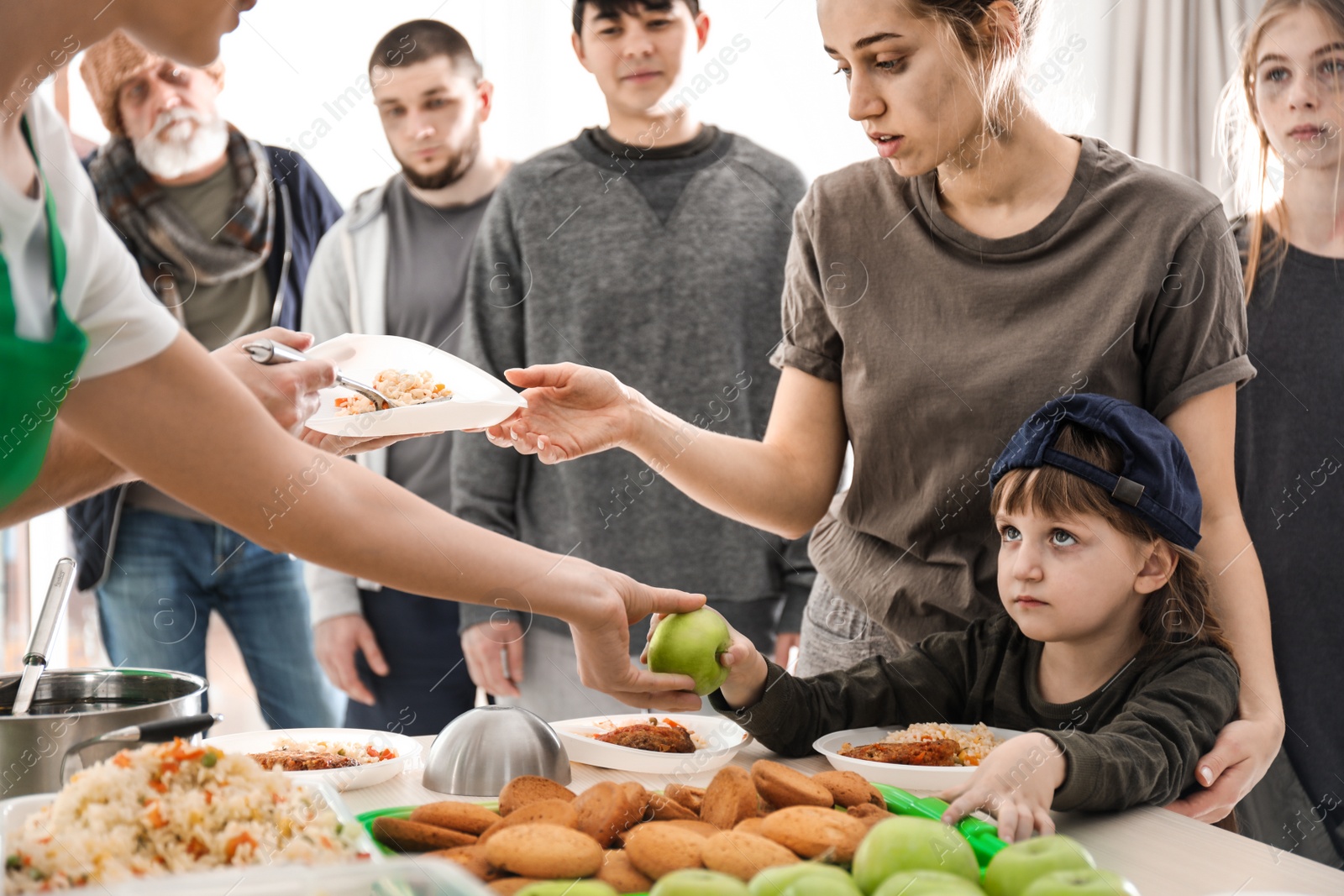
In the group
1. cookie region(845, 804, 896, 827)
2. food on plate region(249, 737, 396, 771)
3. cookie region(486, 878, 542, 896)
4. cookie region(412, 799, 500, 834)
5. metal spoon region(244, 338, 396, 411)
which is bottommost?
cookie region(486, 878, 542, 896)

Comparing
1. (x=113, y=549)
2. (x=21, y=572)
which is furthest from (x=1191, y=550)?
(x=21, y=572)

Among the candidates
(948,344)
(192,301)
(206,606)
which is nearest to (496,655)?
(206,606)

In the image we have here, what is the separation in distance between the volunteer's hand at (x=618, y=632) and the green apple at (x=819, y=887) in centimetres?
38

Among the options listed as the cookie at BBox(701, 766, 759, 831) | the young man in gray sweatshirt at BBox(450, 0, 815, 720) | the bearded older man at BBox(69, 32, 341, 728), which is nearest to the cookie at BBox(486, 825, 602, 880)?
the cookie at BBox(701, 766, 759, 831)

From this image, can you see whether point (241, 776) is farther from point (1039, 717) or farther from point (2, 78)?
point (1039, 717)

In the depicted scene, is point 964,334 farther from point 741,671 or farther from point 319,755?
point 319,755

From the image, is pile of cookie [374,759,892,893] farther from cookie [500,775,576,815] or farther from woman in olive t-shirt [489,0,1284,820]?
woman in olive t-shirt [489,0,1284,820]

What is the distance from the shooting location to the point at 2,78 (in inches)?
28.4

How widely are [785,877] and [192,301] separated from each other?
186 cm

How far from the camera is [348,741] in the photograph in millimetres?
1085

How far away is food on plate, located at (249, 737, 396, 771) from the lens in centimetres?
97

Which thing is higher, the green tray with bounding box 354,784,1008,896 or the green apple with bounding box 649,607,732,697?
the green apple with bounding box 649,607,732,697

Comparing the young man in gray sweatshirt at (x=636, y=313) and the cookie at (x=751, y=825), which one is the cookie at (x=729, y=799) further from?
the young man in gray sweatshirt at (x=636, y=313)

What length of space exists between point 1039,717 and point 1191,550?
0.83 feet
